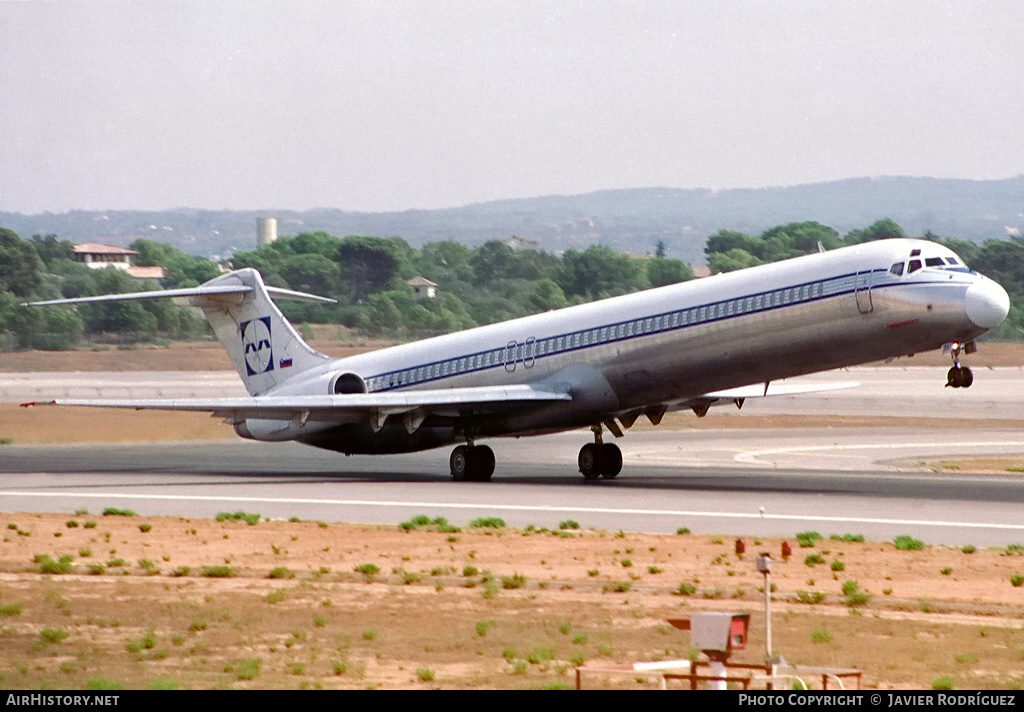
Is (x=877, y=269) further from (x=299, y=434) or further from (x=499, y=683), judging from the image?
(x=499, y=683)

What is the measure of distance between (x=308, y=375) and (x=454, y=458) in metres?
5.81

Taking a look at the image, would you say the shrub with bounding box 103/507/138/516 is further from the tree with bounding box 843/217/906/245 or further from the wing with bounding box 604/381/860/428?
the tree with bounding box 843/217/906/245

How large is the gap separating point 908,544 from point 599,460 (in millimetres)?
15144

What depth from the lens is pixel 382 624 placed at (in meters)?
17.9

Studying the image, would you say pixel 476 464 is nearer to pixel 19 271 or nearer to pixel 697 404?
pixel 697 404

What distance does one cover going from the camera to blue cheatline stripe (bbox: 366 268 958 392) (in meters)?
32.2

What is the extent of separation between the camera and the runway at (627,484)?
28.9 m

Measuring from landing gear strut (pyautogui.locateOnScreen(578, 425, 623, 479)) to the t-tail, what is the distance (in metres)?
8.72

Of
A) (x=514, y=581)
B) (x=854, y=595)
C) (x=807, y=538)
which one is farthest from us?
(x=807, y=538)

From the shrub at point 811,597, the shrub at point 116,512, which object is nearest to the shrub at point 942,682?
the shrub at point 811,597

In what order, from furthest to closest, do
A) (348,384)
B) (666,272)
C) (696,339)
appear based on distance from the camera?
(666,272)
(348,384)
(696,339)

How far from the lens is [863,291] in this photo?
105ft

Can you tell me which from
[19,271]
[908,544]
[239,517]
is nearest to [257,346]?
[239,517]
